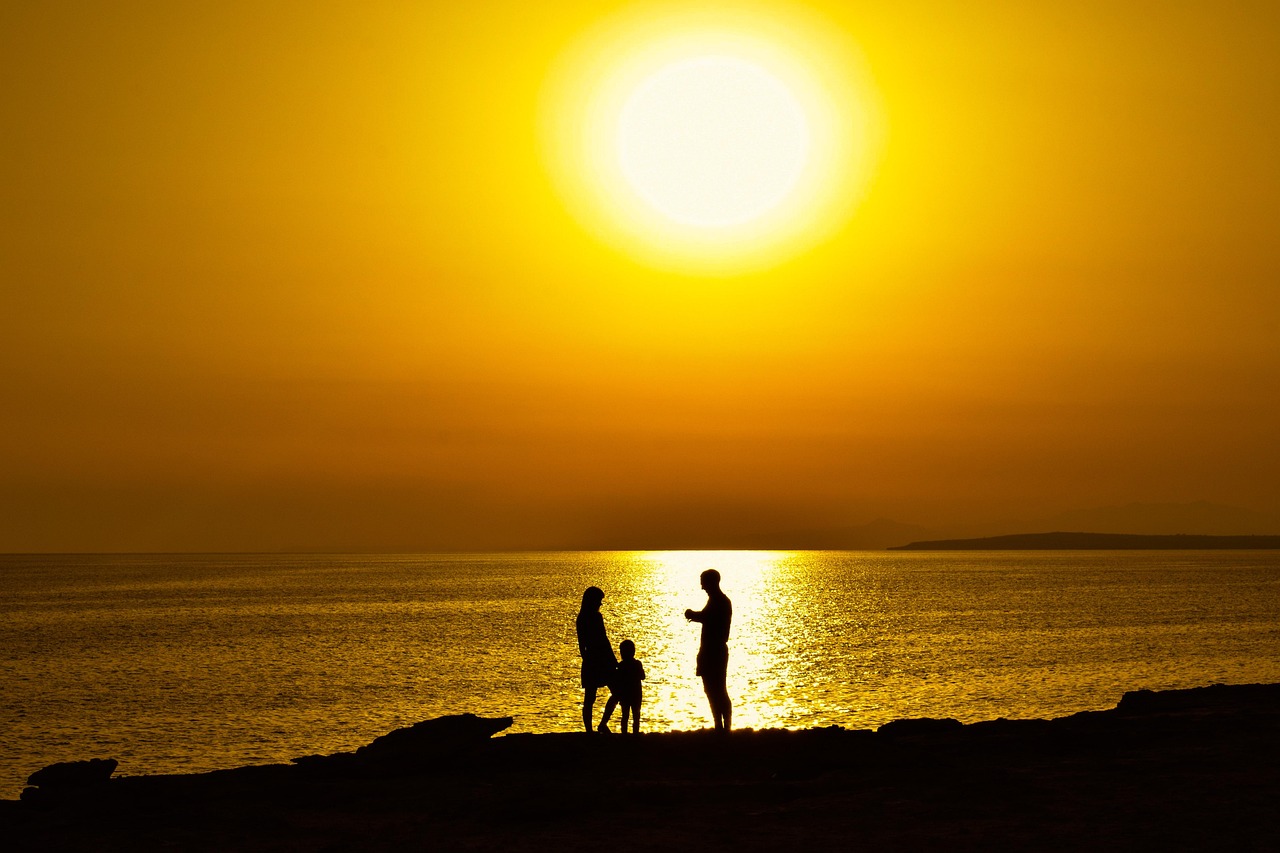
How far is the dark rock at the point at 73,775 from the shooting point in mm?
17891

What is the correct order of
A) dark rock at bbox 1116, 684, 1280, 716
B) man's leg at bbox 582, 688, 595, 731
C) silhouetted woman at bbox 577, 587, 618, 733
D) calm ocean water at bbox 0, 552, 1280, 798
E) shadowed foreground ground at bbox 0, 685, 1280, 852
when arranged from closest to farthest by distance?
shadowed foreground ground at bbox 0, 685, 1280, 852
silhouetted woman at bbox 577, 587, 618, 733
man's leg at bbox 582, 688, 595, 731
dark rock at bbox 1116, 684, 1280, 716
calm ocean water at bbox 0, 552, 1280, 798

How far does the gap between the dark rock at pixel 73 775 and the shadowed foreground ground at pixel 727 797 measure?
1326 millimetres

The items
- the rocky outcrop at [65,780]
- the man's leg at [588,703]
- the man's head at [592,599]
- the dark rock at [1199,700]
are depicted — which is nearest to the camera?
the rocky outcrop at [65,780]

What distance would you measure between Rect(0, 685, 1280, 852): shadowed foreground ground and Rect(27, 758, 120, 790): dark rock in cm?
133

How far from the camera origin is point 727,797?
14781 millimetres

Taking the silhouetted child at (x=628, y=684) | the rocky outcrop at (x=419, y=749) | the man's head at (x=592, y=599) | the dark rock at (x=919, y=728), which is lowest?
the rocky outcrop at (x=419, y=749)

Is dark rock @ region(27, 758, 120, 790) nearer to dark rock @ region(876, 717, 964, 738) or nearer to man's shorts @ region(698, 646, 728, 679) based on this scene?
man's shorts @ region(698, 646, 728, 679)

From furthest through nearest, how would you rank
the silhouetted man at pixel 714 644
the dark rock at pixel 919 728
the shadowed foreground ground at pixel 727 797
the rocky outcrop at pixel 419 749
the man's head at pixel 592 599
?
the dark rock at pixel 919 728 < the man's head at pixel 592 599 < the silhouetted man at pixel 714 644 < the rocky outcrop at pixel 419 749 < the shadowed foreground ground at pixel 727 797

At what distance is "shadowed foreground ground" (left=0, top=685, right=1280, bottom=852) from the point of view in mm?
12680

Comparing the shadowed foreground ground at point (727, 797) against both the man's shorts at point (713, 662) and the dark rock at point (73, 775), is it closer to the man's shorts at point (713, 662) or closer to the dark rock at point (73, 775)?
the man's shorts at point (713, 662)

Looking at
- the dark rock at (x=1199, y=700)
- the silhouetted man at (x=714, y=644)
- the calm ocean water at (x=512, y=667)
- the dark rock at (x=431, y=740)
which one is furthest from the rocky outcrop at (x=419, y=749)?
the calm ocean water at (x=512, y=667)

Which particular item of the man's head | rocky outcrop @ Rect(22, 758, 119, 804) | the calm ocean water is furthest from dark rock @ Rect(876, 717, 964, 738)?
the calm ocean water

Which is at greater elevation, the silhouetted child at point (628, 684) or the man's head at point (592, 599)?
the man's head at point (592, 599)

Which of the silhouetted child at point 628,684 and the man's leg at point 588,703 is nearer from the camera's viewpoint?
the man's leg at point 588,703
